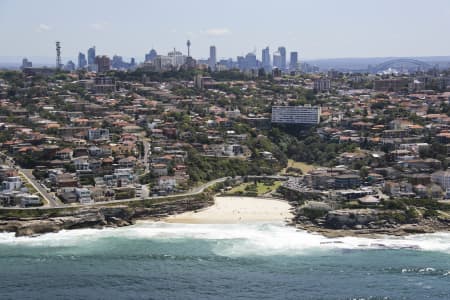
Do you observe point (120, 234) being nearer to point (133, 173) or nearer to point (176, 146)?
point (133, 173)

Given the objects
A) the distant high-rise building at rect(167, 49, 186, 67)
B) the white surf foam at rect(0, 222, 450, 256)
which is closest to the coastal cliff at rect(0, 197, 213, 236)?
the white surf foam at rect(0, 222, 450, 256)

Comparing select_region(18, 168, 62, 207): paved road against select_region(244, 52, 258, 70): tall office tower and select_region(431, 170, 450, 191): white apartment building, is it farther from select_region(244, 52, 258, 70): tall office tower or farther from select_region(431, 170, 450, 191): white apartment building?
select_region(244, 52, 258, 70): tall office tower

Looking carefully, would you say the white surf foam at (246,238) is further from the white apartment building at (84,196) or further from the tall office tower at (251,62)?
the tall office tower at (251,62)

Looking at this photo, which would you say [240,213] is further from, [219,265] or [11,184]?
[11,184]

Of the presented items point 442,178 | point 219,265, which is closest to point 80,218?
point 219,265

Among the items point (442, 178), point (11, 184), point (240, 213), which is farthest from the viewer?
point (442, 178)

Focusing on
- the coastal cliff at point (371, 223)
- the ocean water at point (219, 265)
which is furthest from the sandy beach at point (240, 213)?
the coastal cliff at point (371, 223)
